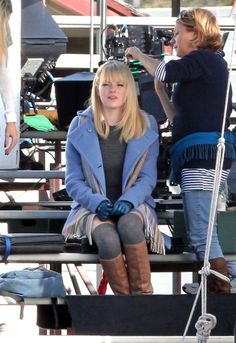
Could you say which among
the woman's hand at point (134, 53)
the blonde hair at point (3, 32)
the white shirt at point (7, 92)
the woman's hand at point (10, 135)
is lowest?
the woman's hand at point (10, 135)

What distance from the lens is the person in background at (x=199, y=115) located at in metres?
5.36

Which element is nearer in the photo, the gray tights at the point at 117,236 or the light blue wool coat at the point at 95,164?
the gray tights at the point at 117,236

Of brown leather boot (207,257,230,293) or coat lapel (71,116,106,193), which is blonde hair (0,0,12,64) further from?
brown leather boot (207,257,230,293)

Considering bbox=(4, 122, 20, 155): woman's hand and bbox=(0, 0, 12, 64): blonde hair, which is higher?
bbox=(0, 0, 12, 64): blonde hair

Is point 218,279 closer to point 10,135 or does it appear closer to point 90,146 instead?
point 90,146

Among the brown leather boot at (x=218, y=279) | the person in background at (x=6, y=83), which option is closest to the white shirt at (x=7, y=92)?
the person in background at (x=6, y=83)

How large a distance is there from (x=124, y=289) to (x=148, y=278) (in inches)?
4.9

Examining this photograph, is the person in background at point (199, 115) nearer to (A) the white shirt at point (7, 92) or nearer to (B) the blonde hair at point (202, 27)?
(B) the blonde hair at point (202, 27)

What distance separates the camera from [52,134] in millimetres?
6988

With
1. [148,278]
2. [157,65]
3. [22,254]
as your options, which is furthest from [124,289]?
[157,65]

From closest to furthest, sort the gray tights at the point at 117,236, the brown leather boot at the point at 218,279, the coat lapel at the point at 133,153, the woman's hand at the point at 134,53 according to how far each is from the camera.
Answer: the gray tights at the point at 117,236 < the brown leather boot at the point at 218,279 < the coat lapel at the point at 133,153 < the woman's hand at the point at 134,53

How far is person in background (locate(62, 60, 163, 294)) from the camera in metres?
5.20

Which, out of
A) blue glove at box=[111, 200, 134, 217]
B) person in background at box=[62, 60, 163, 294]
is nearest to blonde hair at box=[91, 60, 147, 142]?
person in background at box=[62, 60, 163, 294]

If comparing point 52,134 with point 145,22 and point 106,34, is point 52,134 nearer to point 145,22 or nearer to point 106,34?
point 106,34
